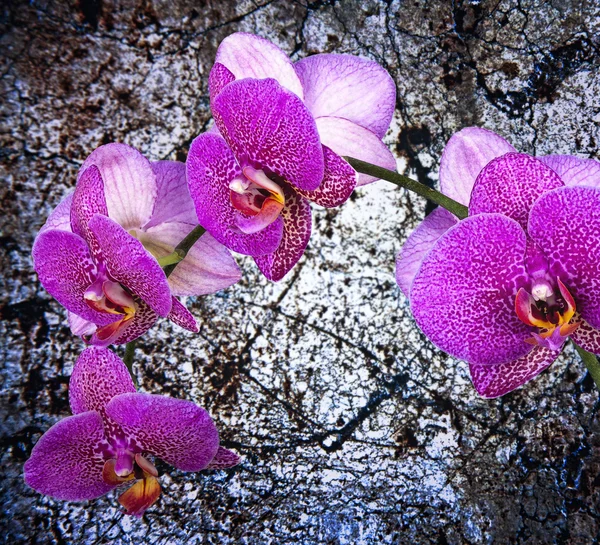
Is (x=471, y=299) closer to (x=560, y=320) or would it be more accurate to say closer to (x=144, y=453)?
(x=560, y=320)

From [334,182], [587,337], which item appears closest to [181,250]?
[334,182]

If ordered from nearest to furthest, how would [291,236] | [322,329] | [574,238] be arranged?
[574,238] → [291,236] → [322,329]

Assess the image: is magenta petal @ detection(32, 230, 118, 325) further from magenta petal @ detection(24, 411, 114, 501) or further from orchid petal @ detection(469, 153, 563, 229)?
orchid petal @ detection(469, 153, 563, 229)

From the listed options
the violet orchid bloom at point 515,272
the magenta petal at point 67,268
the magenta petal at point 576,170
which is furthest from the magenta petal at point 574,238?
the magenta petal at point 67,268

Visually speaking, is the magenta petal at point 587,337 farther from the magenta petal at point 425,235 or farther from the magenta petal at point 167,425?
the magenta petal at point 167,425

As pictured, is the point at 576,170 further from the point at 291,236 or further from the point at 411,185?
the point at 291,236

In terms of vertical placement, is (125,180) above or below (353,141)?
below
